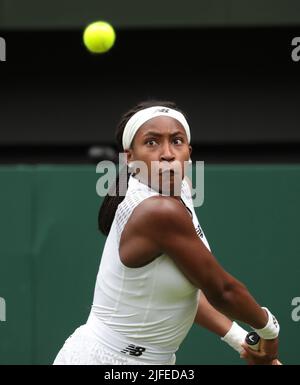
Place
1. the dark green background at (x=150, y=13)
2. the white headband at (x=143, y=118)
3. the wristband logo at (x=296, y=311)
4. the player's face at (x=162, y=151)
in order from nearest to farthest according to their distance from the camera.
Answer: the player's face at (x=162, y=151)
the white headband at (x=143, y=118)
the wristband logo at (x=296, y=311)
the dark green background at (x=150, y=13)

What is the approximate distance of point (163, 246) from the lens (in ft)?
9.15

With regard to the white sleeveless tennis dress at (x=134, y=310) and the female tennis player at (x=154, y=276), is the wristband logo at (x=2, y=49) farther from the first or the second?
the white sleeveless tennis dress at (x=134, y=310)

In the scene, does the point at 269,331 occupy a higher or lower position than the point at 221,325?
higher

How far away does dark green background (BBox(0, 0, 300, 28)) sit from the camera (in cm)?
758

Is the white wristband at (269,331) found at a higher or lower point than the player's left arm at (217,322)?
higher

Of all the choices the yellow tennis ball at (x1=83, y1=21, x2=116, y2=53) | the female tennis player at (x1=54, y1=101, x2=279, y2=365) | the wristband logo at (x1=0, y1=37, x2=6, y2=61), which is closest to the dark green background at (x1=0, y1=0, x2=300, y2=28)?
the wristband logo at (x1=0, y1=37, x2=6, y2=61)

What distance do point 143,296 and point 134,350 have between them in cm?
21

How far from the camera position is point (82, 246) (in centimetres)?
539

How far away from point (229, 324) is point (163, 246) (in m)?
0.64

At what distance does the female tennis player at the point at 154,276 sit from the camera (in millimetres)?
2787

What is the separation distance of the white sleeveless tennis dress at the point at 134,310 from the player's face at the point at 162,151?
0.06 metres

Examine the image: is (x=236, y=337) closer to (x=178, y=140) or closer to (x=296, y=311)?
(x=178, y=140)

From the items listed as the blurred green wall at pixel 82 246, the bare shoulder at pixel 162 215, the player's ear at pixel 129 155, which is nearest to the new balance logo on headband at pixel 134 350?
the bare shoulder at pixel 162 215

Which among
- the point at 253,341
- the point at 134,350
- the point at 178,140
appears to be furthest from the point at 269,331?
the point at 178,140
